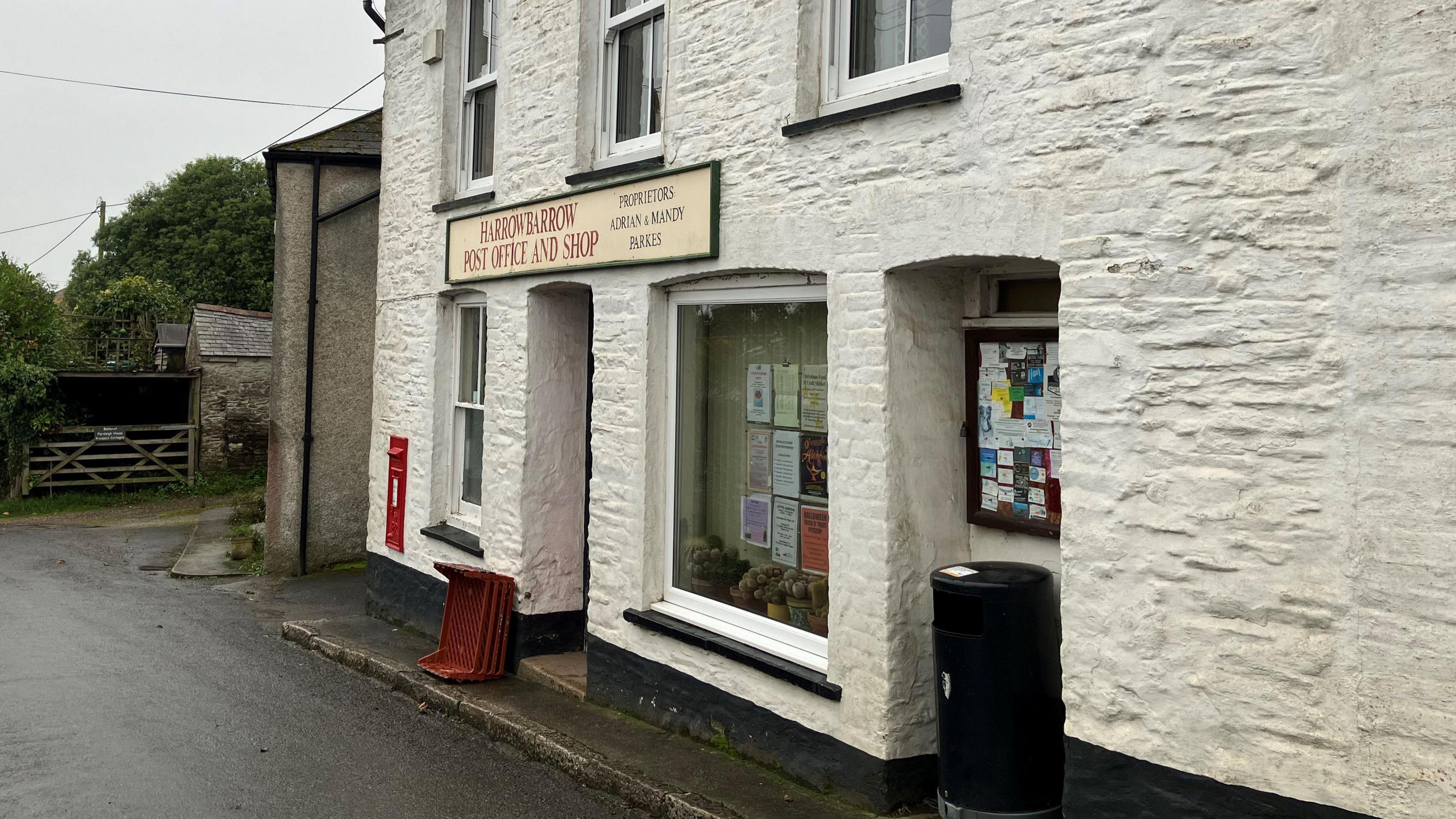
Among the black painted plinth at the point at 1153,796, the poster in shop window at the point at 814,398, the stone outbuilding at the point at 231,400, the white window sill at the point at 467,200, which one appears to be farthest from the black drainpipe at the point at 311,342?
the stone outbuilding at the point at 231,400

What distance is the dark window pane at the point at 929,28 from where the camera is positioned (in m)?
5.41

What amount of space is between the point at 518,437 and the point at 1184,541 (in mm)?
5391

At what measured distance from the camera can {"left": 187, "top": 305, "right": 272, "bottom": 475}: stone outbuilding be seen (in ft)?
77.9

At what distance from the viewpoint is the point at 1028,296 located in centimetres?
529

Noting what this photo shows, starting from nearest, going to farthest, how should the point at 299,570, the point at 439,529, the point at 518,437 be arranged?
the point at 518,437 → the point at 439,529 → the point at 299,570

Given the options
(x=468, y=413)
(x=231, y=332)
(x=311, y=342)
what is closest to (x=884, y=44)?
(x=468, y=413)

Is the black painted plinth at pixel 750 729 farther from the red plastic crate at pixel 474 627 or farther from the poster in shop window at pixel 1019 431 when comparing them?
the poster in shop window at pixel 1019 431

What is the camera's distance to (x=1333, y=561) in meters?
3.79

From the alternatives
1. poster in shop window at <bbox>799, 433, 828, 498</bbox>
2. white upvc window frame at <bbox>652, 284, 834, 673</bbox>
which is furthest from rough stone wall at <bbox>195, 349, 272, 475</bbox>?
poster in shop window at <bbox>799, 433, 828, 498</bbox>

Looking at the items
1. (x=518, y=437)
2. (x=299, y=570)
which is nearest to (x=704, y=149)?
(x=518, y=437)

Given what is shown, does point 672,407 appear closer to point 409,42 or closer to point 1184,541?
point 1184,541

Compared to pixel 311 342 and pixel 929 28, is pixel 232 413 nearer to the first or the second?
pixel 311 342

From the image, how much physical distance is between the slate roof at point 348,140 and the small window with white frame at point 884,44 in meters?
8.05

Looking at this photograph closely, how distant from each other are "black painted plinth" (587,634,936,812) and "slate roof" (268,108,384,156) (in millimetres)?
7783
